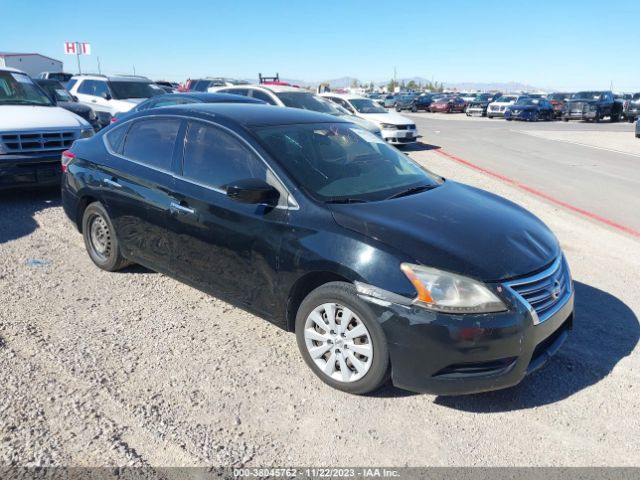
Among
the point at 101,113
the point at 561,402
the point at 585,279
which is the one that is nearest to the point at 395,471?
the point at 561,402

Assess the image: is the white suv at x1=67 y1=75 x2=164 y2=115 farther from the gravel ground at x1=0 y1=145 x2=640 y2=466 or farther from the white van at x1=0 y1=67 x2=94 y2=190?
the gravel ground at x1=0 y1=145 x2=640 y2=466

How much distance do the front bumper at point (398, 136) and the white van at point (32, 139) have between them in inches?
351

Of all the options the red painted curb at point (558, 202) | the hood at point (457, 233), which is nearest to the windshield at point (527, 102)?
the red painted curb at point (558, 202)

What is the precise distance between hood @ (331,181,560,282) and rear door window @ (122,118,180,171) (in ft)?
5.60

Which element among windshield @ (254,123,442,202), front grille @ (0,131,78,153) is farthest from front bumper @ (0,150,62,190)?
windshield @ (254,123,442,202)

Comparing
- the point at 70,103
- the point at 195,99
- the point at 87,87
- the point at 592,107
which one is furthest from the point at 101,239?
the point at 592,107

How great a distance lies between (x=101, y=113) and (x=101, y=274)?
9.76 metres

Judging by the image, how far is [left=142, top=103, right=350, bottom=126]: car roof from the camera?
412 centimetres

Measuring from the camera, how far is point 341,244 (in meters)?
3.19

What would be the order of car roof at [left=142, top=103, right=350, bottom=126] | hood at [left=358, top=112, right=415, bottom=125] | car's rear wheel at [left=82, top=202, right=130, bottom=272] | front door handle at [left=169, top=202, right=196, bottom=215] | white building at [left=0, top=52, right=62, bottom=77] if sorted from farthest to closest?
white building at [left=0, top=52, right=62, bottom=77] → hood at [left=358, top=112, right=415, bottom=125] → car's rear wheel at [left=82, top=202, right=130, bottom=272] → car roof at [left=142, top=103, right=350, bottom=126] → front door handle at [left=169, top=202, right=196, bottom=215]

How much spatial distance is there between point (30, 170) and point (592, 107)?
1251 inches

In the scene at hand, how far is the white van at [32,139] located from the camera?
281 inches

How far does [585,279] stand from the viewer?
207 inches

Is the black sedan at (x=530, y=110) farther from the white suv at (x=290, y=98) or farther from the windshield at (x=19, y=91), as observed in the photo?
the windshield at (x=19, y=91)
